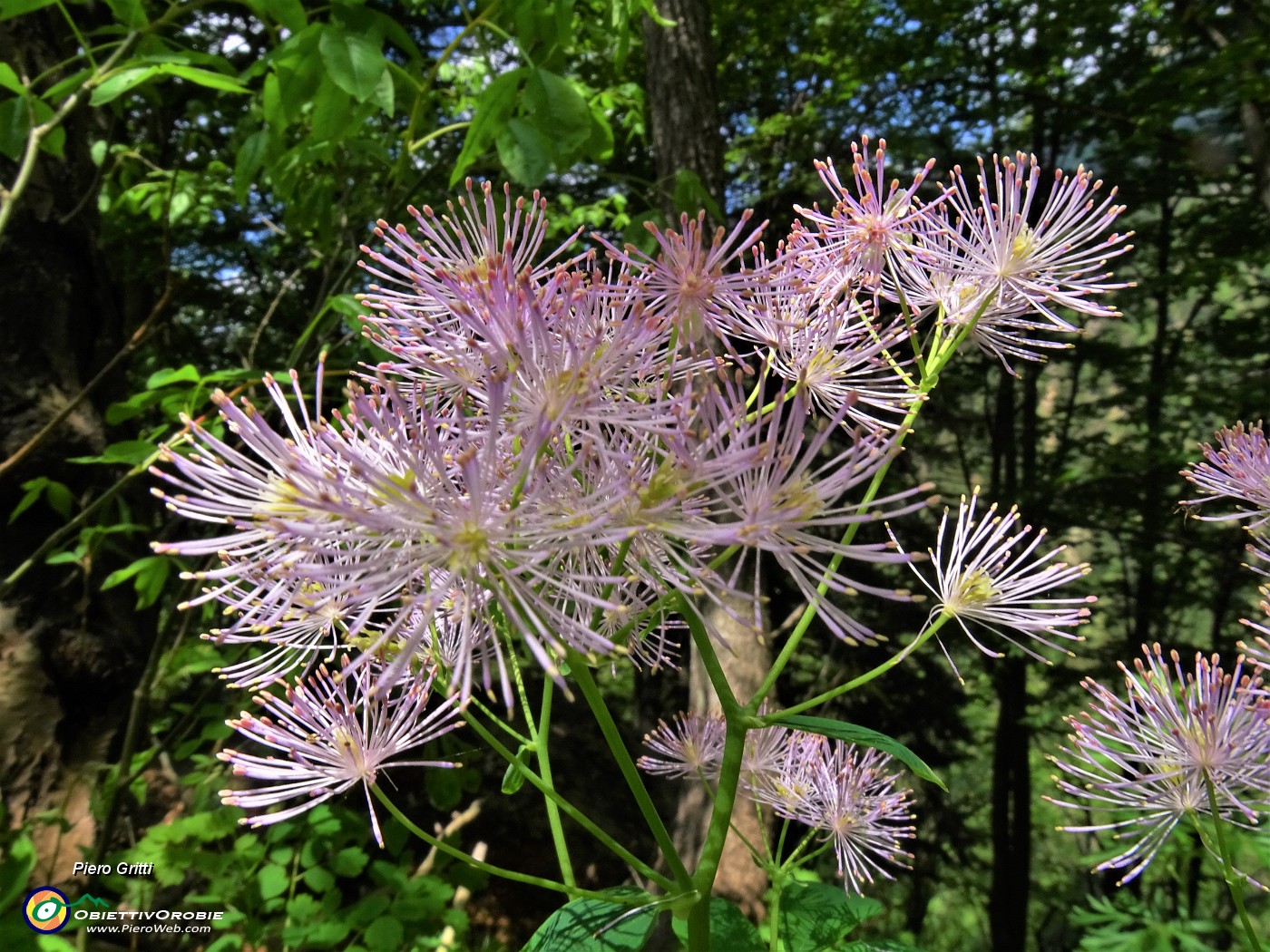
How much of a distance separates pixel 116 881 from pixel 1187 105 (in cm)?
445

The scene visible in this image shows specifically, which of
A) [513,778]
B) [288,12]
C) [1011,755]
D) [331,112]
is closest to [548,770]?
[513,778]

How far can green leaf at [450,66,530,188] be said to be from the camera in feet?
3.73

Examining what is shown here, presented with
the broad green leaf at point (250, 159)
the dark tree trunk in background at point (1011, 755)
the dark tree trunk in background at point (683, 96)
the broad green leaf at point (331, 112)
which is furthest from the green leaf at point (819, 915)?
the dark tree trunk in background at point (1011, 755)

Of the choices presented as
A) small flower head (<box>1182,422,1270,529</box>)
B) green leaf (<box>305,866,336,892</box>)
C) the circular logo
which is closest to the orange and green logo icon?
the circular logo

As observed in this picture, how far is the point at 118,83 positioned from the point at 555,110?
627mm

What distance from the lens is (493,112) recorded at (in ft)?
3.74

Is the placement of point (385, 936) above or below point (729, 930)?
below

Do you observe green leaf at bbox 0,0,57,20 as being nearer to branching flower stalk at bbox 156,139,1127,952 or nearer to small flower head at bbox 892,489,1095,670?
branching flower stalk at bbox 156,139,1127,952

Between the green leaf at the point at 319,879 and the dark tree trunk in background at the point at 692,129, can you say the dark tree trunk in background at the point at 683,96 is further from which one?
the green leaf at the point at 319,879

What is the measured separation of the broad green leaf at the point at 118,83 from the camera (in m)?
1.04

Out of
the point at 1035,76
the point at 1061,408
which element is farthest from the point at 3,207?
the point at 1061,408

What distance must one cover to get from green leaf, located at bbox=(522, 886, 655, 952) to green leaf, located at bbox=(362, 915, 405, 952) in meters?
1.10

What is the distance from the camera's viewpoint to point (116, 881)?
163 cm

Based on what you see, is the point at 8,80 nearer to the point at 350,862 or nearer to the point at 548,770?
the point at 548,770
